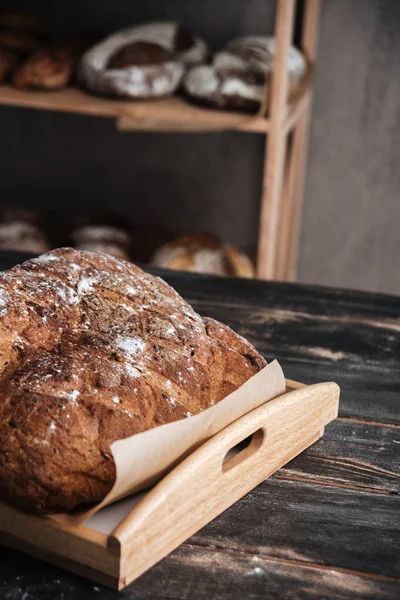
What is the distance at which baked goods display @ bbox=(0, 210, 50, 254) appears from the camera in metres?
2.39

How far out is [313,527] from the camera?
757mm

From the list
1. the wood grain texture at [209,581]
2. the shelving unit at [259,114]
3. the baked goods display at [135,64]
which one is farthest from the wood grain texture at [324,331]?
the baked goods display at [135,64]

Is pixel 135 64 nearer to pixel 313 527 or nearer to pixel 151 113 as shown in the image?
pixel 151 113

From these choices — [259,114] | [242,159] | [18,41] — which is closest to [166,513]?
[259,114]

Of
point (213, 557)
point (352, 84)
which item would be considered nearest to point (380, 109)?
point (352, 84)

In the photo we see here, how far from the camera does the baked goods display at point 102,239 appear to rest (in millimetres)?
2395

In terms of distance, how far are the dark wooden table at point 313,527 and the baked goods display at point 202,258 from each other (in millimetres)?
1084

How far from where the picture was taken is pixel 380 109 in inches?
101

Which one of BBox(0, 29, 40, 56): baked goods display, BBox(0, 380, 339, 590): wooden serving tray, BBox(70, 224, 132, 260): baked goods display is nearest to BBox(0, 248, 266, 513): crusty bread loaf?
BBox(0, 380, 339, 590): wooden serving tray

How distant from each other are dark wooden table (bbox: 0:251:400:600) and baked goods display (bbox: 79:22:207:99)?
116 centimetres

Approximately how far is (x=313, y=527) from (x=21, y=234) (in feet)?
6.02

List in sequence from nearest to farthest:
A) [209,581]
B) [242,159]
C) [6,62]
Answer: [209,581], [6,62], [242,159]

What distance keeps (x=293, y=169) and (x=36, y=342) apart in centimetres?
189

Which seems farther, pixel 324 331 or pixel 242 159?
pixel 242 159
